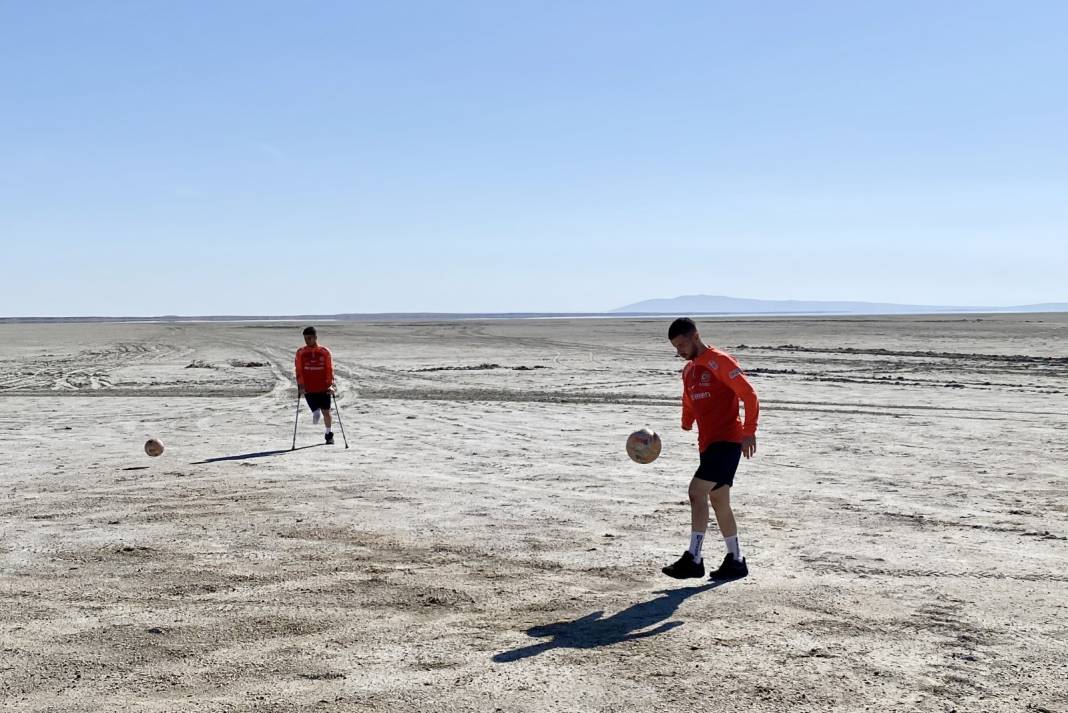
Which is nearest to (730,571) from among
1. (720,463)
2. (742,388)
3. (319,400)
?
(720,463)

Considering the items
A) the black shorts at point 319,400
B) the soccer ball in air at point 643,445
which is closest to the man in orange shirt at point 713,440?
the soccer ball in air at point 643,445

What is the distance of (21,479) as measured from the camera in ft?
38.2

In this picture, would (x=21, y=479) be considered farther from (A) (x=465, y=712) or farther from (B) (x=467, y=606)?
(A) (x=465, y=712)

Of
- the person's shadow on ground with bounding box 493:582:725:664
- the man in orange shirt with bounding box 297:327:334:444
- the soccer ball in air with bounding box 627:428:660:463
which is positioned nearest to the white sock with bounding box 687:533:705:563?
the person's shadow on ground with bounding box 493:582:725:664

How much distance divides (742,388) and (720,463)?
574 millimetres

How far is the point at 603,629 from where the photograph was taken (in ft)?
20.6

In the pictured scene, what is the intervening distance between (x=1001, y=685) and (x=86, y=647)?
5069 mm

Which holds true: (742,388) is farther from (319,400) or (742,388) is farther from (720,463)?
(319,400)

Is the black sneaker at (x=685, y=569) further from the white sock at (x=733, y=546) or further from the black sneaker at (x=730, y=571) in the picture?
the white sock at (x=733, y=546)

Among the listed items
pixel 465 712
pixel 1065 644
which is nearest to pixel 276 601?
pixel 465 712

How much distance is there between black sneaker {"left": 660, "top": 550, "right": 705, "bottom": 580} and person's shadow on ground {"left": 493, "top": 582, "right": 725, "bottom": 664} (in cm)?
38

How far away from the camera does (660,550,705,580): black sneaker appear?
7223 mm

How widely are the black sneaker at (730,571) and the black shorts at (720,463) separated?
0.56 m

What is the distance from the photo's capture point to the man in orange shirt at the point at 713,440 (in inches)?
285
